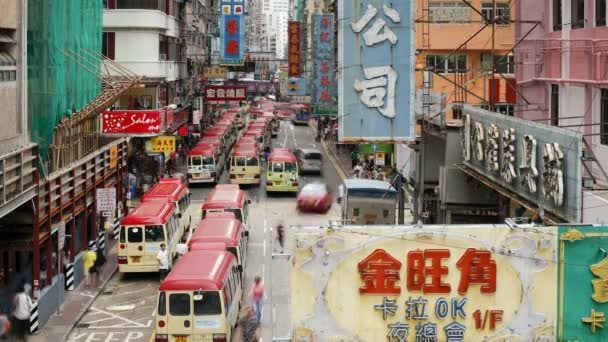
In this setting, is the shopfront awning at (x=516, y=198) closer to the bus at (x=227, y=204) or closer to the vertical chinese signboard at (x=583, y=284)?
the vertical chinese signboard at (x=583, y=284)

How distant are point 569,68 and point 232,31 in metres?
45.9

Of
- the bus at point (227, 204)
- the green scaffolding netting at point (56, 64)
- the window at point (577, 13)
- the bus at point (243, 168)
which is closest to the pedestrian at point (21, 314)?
the green scaffolding netting at point (56, 64)

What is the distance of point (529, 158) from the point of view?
44.6 ft

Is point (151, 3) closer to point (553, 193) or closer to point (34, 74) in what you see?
point (34, 74)

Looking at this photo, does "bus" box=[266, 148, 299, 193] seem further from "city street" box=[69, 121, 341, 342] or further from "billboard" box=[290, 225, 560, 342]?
"billboard" box=[290, 225, 560, 342]

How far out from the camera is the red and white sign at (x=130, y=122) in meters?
36.4

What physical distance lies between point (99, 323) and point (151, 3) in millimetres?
29912

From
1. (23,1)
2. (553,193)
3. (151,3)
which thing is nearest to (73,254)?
(23,1)

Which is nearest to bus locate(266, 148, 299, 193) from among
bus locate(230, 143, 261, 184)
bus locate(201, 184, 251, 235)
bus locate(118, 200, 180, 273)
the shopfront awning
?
bus locate(230, 143, 261, 184)

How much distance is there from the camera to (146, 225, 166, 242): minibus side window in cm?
2438

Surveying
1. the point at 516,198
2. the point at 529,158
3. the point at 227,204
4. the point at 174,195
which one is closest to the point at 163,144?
A: the point at 174,195

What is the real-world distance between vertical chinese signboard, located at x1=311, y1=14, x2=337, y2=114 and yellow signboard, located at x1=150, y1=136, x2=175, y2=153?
13.4 metres

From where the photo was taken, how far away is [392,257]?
9922 millimetres

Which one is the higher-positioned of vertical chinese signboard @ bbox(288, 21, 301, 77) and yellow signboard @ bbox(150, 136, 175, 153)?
vertical chinese signboard @ bbox(288, 21, 301, 77)
